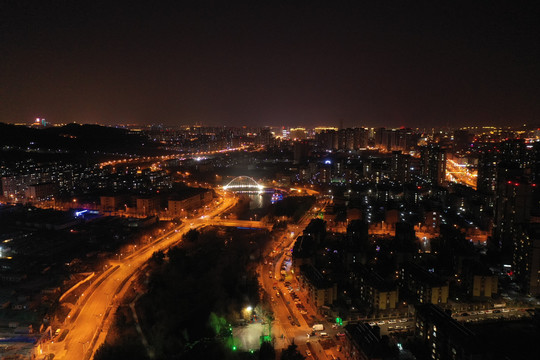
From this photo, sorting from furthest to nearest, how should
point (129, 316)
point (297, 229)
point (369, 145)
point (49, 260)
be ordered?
1. point (369, 145)
2. point (297, 229)
3. point (49, 260)
4. point (129, 316)

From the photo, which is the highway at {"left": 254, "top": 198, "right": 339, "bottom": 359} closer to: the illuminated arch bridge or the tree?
the tree

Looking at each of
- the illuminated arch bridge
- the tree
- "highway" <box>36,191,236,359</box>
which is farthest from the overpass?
the tree

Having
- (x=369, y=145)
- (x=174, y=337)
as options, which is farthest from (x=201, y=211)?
(x=369, y=145)

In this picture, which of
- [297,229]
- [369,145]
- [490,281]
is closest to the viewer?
[490,281]

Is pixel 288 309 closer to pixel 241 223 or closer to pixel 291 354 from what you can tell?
pixel 291 354

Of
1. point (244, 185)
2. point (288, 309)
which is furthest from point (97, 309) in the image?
point (244, 185)

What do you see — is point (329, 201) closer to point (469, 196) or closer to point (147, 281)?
point (469, 196)
